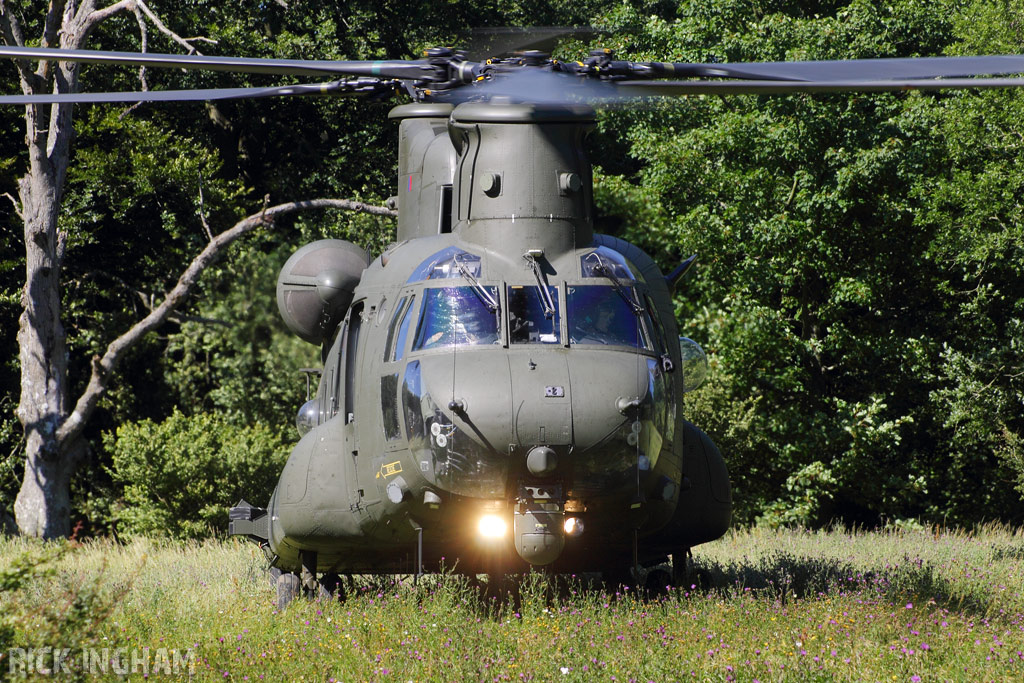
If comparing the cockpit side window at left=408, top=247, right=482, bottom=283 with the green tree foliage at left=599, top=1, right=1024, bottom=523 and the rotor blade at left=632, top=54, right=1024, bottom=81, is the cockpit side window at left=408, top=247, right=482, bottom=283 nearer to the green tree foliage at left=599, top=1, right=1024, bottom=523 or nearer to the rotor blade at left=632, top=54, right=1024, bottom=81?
the rotor blade at left=632, top=54, right=1024, bottom=81

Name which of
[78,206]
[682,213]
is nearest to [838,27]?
[682,213]

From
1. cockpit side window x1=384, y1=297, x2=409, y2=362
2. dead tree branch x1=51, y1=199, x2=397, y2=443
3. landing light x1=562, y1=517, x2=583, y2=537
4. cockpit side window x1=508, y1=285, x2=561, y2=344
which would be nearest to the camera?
landing light x1=562, y1=517, x2=583, y2=537

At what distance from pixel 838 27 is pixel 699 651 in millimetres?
15346

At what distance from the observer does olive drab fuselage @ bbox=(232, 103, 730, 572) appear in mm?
8133

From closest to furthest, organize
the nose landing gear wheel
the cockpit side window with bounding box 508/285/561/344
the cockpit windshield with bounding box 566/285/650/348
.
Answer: the cockpit side window with bounding box 508/285/561/344 < the cockpit windshield with bounding box 566/285/650/348 < the nose landing gear wheel

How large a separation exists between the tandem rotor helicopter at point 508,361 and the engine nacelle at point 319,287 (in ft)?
1.85

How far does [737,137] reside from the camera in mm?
20797

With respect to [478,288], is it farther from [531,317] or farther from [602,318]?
[602,318]

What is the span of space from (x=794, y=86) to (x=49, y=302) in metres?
14.8

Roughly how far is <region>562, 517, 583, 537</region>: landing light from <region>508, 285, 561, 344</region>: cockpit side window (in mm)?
1239

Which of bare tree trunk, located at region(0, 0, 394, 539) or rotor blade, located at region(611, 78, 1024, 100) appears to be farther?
bare tree trunk, located at region(0, 0, 394, 539)

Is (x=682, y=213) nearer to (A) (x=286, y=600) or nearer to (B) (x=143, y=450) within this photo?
(B) (x=143, y=450)

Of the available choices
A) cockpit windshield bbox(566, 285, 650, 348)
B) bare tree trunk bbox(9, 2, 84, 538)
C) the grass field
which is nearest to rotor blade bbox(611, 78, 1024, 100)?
cockpit windshield bbox(566, 285, 650, 348)

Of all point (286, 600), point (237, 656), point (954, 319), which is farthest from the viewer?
point (954, 319)
